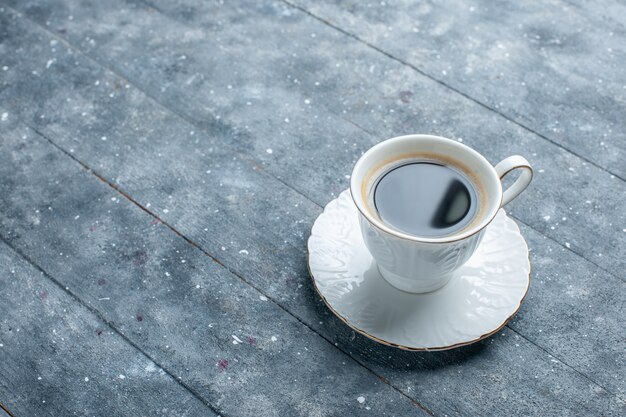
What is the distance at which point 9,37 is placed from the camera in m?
1.02

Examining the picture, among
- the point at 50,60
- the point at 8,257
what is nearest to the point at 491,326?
the point at 8,257

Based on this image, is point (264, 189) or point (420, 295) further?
point (264, 189)

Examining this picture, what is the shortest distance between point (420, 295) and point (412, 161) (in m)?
0.13

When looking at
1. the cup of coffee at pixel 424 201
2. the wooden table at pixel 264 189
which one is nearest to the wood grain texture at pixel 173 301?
the wooden table at pixel 264 189

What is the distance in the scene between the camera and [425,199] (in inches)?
27.2

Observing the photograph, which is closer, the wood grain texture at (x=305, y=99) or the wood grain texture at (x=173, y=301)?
the wood grain texture at (x=173, y=301)

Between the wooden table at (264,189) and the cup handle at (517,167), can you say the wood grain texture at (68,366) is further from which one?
the cup handle at (517,167)

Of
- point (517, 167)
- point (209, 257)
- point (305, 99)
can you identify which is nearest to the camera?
point (517, 167)

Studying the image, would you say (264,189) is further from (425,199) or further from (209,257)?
(425,199)

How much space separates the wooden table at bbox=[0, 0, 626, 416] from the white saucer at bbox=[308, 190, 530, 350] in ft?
0.10

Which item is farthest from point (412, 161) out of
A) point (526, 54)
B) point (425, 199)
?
point (526, 54)

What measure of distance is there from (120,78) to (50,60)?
4.1 inches

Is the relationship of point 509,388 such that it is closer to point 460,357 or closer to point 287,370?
point 460,357

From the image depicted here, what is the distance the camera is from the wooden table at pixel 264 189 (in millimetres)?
688
